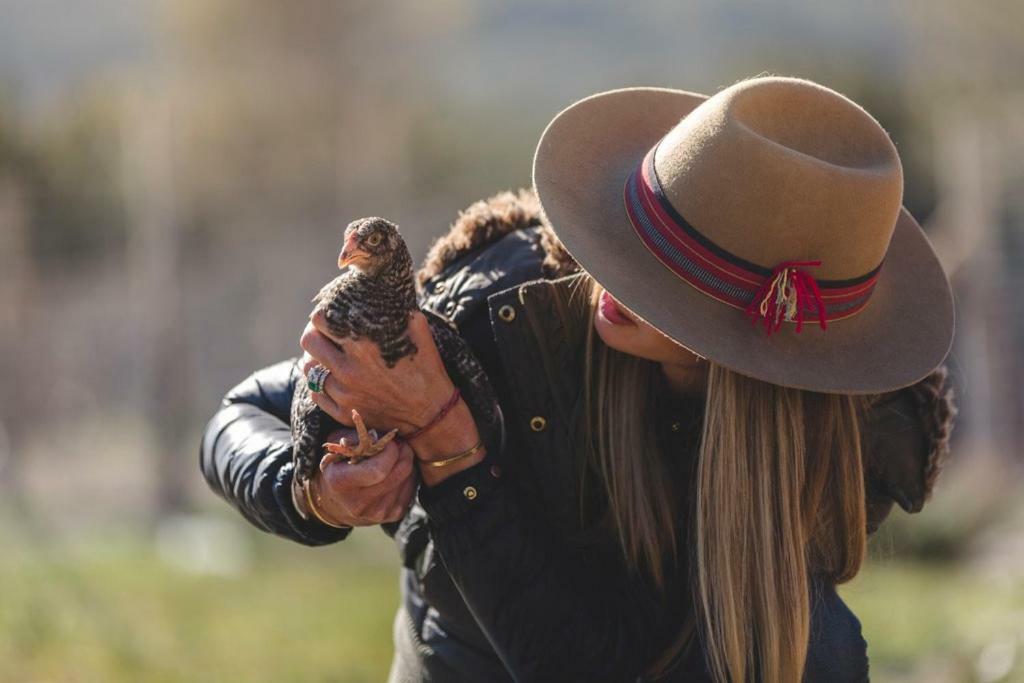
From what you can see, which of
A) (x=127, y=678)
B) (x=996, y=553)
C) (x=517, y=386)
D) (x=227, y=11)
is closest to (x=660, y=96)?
(x=517, y=386)

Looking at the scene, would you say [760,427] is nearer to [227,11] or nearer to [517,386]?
[517,386]

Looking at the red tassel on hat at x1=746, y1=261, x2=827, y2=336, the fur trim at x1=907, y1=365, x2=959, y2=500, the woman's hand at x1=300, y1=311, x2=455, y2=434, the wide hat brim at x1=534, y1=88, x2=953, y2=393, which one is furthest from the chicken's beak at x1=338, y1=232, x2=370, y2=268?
the fur trim at x1=907, y1=365, x2=959, y2=500

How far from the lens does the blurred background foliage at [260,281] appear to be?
511 centimetres

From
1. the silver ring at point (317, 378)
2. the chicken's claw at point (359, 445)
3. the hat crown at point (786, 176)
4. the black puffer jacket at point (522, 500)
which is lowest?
the black puffer jacket at point (522, 500)

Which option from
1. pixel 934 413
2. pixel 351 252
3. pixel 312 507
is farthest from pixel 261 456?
pixel 934 413

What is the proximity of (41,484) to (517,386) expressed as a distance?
9625 millimetres

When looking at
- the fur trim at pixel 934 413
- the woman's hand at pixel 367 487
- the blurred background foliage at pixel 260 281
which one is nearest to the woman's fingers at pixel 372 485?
the woman's hand at pixel 367 487

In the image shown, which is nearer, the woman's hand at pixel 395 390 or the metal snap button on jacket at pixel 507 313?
the woman's hand at pixel 395 390

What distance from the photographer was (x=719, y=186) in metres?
2.08

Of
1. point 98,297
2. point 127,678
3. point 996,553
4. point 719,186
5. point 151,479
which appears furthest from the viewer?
point 98,297

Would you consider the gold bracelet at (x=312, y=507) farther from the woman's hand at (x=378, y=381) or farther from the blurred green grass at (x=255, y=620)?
the blurred green grass at (x=255, y=620)

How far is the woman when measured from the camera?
6.87 feet

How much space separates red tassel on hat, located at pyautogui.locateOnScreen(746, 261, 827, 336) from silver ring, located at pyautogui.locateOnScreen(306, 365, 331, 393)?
71 centimetres

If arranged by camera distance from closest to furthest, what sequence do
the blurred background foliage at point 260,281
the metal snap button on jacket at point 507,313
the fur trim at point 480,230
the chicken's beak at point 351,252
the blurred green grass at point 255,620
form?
the chicken's beak at point 351,252 < the metal snap button on jacket at point 507,313 < the fur trim at point 480,230 < the blurred green grass at point 255,620 < the blurred background foliage at point 260,281
